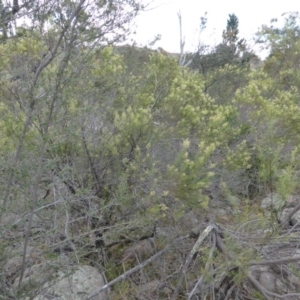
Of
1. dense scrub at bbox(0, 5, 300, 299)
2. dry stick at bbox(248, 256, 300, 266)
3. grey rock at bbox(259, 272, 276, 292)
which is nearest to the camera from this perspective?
dense scrub at bbox(0, 5, 300, 299)

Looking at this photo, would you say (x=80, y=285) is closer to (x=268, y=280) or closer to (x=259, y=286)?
(x=259, y=286)

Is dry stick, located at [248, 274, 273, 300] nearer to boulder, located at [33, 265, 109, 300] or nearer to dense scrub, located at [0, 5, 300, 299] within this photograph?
dense scrub, located at [0, 5, 300, 299]

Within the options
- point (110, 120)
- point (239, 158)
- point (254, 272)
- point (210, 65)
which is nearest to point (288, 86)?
point (210, 65)

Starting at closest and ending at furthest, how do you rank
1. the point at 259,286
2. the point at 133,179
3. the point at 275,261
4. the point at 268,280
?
the point at 275,261 < the point at 259,286 < the point at 268,280 < the point at 133,179

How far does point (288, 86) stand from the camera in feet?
37.2

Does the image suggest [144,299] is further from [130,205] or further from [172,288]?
[130,205]

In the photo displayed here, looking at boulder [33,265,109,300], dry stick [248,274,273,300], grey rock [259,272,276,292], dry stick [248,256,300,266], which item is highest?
dry stick [248,256,300,266]

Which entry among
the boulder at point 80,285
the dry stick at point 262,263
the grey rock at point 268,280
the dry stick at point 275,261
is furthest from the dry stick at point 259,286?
the boulder at point 80,285

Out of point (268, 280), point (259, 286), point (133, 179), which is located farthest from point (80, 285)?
point (268, 280)

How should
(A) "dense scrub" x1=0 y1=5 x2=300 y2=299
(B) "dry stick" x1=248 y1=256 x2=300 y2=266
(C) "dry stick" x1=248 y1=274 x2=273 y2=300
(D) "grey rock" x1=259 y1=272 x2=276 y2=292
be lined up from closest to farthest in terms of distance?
(A) "dense scrub" x1=0 y1=5 x2=300 y2=299, (B) "dry stick" x1=248 y1=256 x2=300 y2=266, (C) "dry stick" x1=248 y1=274 x2=273 y2=300, (D) "grey rock" x1=259 y1=272 x2=276 y2=292

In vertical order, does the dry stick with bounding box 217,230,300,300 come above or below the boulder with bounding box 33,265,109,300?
above

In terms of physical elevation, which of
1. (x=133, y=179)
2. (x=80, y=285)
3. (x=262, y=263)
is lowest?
(x=80, y=285)

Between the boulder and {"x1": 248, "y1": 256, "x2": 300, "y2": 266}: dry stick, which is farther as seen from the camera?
the boulder

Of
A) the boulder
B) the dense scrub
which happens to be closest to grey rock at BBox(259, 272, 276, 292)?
the dense scrub
